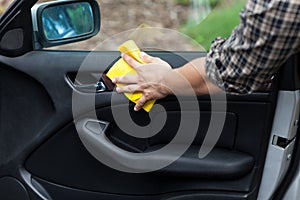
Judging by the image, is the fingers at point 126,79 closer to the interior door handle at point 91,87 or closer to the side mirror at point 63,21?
the interior door handle at point 91,87

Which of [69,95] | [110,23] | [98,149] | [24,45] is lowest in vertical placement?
[110,23]

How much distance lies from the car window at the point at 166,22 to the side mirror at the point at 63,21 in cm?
32

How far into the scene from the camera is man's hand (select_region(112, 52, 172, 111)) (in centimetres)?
212

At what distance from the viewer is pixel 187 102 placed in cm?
222

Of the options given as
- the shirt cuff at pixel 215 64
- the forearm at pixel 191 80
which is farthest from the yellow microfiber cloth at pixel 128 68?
the shirt cuff at pixel 215 64

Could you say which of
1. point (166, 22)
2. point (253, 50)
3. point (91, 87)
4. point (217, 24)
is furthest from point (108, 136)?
point (166, 22)

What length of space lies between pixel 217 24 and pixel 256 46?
82.8 inches

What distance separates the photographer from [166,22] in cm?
514

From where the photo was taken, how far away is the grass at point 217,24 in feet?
10.9

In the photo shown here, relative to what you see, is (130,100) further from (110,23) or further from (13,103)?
(110,23)

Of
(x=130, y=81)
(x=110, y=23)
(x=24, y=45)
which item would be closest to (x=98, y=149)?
(x=130, y=81)

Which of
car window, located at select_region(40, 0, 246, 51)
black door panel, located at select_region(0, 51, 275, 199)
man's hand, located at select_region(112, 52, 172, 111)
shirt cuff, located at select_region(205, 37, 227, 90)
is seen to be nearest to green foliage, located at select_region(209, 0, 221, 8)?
car window, located at select_region(40, 0, 246, 51)

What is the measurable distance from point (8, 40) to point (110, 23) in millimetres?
3140

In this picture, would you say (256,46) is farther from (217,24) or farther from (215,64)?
(217,24)
